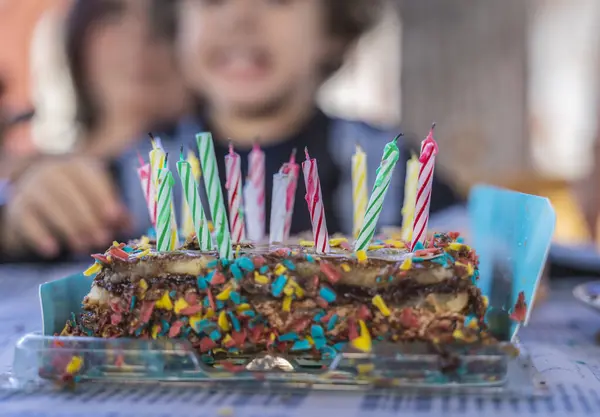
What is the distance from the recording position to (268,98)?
2.53 m

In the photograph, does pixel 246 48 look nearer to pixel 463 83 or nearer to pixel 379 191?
pixel 379 191

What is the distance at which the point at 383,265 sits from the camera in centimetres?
79

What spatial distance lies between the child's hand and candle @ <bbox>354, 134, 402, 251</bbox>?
137 cm

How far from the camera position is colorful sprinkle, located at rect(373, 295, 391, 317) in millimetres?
779

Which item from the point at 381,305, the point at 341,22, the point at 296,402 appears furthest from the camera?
the point at 341,22

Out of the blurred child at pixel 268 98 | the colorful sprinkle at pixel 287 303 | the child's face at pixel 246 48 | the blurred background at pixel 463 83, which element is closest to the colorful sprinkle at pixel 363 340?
the colorful sprinkle at pixel 287 303

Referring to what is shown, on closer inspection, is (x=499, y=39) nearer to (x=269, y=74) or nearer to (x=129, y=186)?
(x=269, y=74)

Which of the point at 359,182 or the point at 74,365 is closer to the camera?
the point at 74,365

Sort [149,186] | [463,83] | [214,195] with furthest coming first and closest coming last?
[463,83]
[149,186]
[214,195]

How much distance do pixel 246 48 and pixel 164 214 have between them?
166 cm

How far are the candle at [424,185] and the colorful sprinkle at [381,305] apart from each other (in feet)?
0.41

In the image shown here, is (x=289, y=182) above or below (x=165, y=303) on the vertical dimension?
above

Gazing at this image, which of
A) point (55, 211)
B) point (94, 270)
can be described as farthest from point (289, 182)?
point (55, 211)

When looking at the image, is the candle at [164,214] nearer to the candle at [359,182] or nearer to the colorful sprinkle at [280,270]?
the colorful sprinkle at [280,270]
